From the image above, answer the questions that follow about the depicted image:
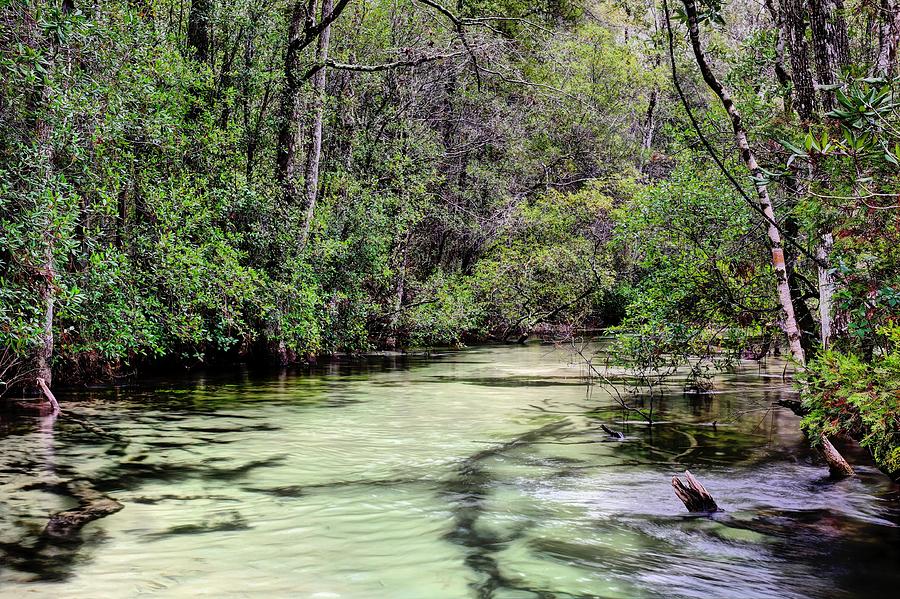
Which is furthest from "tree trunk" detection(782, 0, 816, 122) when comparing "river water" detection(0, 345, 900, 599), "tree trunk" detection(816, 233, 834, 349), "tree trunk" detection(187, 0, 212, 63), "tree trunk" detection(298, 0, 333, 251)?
"tree trunk" detection(187, 0, 212, 63)

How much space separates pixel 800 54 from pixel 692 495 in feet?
17.8

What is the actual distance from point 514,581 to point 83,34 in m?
10.9

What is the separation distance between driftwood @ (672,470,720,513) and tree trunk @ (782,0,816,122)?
4.90 metres

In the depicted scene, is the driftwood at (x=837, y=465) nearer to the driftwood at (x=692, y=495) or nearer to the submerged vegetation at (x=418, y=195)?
the submerged vegetation at (x=418, y=195)

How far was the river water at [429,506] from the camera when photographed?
5824 millimetres

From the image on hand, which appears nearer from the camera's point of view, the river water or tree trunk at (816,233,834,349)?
the river water

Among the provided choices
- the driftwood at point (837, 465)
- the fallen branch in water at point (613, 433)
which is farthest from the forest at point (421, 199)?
the fallen branch in water at point (613, 433)

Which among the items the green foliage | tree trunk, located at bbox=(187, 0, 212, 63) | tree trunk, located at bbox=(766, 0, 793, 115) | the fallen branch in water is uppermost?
tree trunk, located at bbox=(187, 0, 212, 63)

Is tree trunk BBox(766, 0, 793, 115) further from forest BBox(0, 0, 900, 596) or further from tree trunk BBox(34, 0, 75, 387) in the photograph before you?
tree trunk BBox(34, 0, 75, 387)

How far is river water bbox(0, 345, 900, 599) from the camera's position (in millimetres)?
5824

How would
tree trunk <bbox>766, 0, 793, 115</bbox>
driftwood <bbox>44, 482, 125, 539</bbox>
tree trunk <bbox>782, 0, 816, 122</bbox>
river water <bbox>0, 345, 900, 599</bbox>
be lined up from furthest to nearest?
tree trunk <bbox>766, 0, 793, 115</bbox> < tree trunk <bbox>782, 0, 816, 122</bbox> < driftwood <bbox>44, 482, 125, 539</bbox> < river water <bbox>0, 345, 900, 599</bbox>

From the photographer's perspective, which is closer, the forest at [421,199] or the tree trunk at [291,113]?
the forest at [421,199]

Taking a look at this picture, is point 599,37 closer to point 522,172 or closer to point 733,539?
point 522,172

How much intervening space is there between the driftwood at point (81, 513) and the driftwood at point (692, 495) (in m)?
5.69
